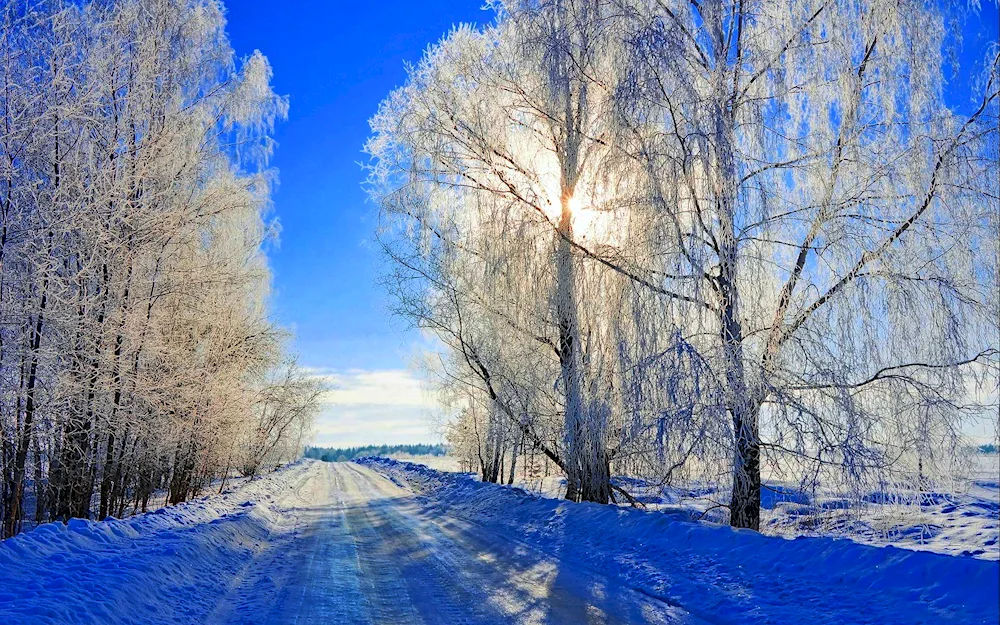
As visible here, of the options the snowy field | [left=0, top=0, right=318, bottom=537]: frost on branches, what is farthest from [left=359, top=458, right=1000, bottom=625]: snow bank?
[left=0, top=0, right=318, bottom=537]: frost on branches

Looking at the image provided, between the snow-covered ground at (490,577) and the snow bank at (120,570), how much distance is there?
0.08ft

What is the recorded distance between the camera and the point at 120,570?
20.7 ft

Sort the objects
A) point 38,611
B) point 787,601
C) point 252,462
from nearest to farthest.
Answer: point 38,611 → point 787,601 → point 252,462

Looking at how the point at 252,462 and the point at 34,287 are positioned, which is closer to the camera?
the point at 34,287

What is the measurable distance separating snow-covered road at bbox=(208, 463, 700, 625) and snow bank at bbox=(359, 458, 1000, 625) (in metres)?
0.43

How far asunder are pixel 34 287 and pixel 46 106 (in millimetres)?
2677

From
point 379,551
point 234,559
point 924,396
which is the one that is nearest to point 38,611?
point 234,559

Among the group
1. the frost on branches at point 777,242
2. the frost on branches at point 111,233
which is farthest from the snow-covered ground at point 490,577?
the frost on branches at point 111,233

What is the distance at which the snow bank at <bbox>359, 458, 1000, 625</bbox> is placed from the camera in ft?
15.5

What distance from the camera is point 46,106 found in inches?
346

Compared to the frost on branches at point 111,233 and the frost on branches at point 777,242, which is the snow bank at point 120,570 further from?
the frost on branches at point 777,242

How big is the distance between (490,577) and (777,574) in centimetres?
295

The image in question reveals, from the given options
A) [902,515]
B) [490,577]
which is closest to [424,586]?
[490,577]

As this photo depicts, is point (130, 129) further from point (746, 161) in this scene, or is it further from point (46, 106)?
point (746, 161)
